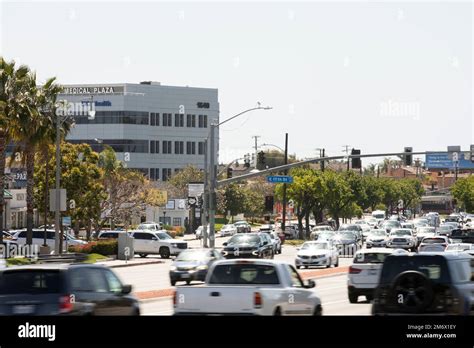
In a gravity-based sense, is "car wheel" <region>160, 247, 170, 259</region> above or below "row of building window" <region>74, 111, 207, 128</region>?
below

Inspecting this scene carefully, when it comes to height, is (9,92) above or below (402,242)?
above

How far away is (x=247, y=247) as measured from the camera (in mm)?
54031

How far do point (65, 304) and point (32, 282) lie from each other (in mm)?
711

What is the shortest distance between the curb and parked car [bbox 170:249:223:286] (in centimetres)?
323

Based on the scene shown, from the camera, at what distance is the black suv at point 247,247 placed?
53.4 metres

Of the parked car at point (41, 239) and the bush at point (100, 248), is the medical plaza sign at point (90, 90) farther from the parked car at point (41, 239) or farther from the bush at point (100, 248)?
the bush at point (100, 248)

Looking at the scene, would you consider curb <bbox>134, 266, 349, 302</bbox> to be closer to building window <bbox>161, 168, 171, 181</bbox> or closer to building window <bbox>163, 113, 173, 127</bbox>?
building window <bbox>163, 113, 173, 127</bbox>

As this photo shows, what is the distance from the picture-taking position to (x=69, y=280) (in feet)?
56.4

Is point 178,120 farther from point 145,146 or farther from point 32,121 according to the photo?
point 32,121

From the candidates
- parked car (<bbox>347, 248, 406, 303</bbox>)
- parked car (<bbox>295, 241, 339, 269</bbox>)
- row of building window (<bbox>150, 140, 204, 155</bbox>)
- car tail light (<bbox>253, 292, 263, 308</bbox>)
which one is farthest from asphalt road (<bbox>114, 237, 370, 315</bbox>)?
row of building window (<bbox>150, 140, 204, 155</bbox>)

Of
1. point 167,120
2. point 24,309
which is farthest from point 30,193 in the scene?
Result: point 167,120

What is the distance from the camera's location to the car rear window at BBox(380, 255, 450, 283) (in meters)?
18.8
